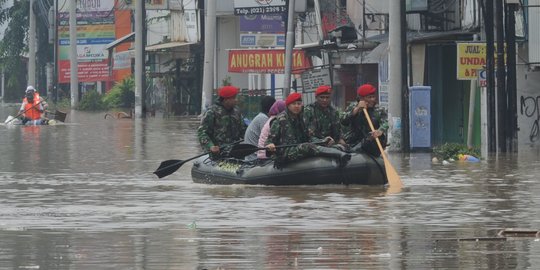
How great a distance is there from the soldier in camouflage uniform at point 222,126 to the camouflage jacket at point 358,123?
1.63 metres

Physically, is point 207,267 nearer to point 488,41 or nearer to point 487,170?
point 487,170

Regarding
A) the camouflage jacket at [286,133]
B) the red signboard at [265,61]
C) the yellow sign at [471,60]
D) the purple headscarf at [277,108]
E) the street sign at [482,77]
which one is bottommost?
the camouflage jacket at [286,133]

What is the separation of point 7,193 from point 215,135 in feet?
10.7

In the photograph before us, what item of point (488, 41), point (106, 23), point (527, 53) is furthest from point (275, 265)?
point (106, 23)

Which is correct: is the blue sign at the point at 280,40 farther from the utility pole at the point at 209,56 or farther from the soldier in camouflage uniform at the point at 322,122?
the soldier in camouflage uniform at the point at 322,122

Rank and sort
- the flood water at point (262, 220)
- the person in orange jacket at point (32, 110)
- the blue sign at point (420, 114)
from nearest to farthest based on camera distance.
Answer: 1. the flood water at point (262, 220)
2. the blue sign at point (420, 114)
3. the person in orange jacket at point (32, 110)

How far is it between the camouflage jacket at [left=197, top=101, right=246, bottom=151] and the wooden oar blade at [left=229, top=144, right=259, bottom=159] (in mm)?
362

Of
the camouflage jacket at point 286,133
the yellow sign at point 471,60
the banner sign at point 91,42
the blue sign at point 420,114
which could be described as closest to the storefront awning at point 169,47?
the banner sign at point 91,42

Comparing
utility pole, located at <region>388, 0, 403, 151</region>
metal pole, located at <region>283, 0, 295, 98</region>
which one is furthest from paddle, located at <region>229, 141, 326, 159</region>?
metal pole, located at <region>283, 0, 295, 98</region>

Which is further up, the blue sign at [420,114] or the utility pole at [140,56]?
the utility pole at [140,56]

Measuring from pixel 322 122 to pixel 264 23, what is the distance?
4271 cm

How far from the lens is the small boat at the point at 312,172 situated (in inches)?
868

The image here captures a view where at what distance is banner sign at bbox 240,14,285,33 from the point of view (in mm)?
64688

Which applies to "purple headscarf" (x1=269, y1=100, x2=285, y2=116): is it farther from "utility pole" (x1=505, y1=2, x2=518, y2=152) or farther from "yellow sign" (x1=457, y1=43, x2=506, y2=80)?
"utility pole" (x1=505, y1=2, x2=518, y2=152)
